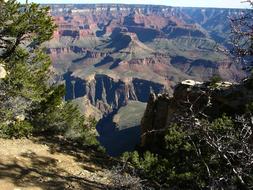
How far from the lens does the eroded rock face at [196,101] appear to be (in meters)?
34.0

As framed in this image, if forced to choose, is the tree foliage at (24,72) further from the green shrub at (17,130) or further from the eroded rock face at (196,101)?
the eroded rock face at (196,101)

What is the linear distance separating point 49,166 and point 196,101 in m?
10.6

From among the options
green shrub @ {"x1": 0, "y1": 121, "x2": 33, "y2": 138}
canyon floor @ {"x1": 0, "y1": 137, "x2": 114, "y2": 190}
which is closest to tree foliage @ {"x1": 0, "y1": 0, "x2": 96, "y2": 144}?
green shrub @ {"x1": 0, "y1": 121, "x2": 33, "y2": 138}

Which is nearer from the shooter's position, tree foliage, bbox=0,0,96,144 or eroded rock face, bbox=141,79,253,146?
tree foliage, bbox=0,0,96,144

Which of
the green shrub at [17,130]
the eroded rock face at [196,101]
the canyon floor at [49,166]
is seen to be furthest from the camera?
the eroded rock face at [196,101]

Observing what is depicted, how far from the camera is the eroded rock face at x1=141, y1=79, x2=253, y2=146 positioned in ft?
111

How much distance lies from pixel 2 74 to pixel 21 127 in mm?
3693

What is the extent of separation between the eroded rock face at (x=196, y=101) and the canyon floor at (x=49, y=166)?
216 inches

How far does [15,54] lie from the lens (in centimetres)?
3102

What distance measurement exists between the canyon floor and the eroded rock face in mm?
5476

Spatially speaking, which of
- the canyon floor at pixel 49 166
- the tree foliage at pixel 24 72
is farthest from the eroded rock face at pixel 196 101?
the tree foliage at pixel 24 72

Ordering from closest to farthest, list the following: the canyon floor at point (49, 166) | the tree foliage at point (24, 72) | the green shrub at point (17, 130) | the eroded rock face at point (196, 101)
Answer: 1. the canyon floor at point (49, 166)
2. the green shrub at point (17, 130)
3. the tree foliage at point (24, 72)
4. the eroded rock face at point (196, 101)

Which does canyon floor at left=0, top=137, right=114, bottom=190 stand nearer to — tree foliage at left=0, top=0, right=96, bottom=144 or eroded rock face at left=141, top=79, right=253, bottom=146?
tree foliage at left=0, top=0, right=96, bottom=144

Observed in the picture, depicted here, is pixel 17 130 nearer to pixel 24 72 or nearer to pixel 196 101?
pixel 24 72
